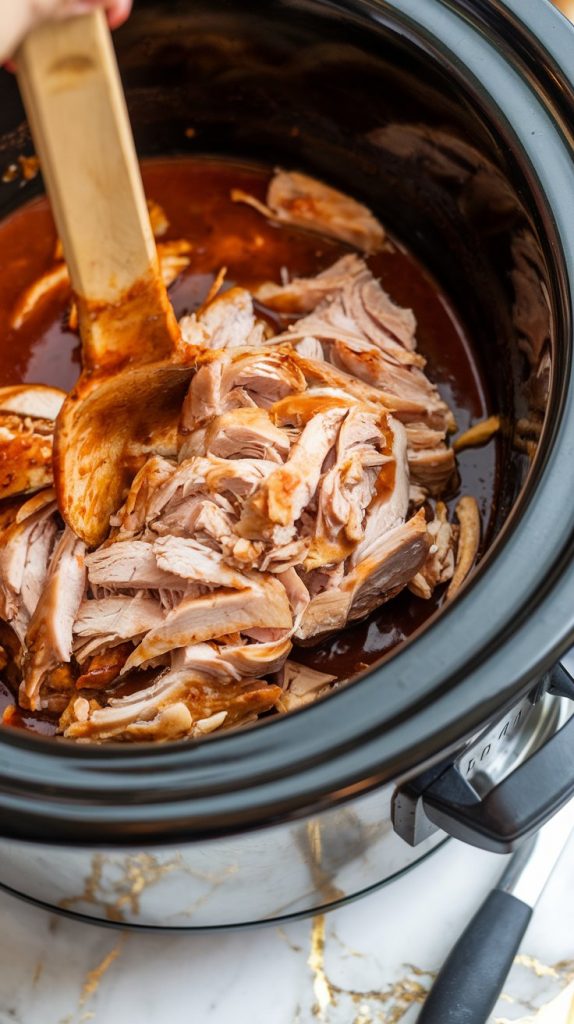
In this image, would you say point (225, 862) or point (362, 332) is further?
point (362, 332)

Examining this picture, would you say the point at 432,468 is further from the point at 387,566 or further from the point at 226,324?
the point at 226,324

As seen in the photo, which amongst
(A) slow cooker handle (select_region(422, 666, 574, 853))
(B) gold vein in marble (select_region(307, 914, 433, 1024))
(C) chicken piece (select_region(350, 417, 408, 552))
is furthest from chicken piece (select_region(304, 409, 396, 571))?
(B) gold vein in marble (select_region(307, 914, 433, 1024))

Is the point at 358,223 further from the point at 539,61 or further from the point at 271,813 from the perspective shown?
the point at 271,813

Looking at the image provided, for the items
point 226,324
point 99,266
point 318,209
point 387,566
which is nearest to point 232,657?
point 387,566

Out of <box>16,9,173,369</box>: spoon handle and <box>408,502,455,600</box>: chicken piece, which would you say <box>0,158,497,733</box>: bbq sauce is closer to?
<box>408,502,455,600</box>: chicken piece

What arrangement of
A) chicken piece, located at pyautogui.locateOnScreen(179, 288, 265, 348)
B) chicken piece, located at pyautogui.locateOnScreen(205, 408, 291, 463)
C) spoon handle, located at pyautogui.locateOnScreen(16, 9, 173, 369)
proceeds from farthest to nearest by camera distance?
chicken piece, located at pyautogui.locateOnScreen(179, 288, 265, 348), chicken piece, located at pyautogui.locateOnScreen(205, 408, 291, 463), spoon handle, located at pyautogui.locateOnScreen(16, 9, 173, 369)

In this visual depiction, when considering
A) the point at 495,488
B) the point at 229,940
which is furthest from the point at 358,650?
the point at 229,940

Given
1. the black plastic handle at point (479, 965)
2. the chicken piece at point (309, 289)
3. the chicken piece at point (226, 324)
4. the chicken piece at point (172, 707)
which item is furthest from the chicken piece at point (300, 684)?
the chicken piece at point (309, 289)
